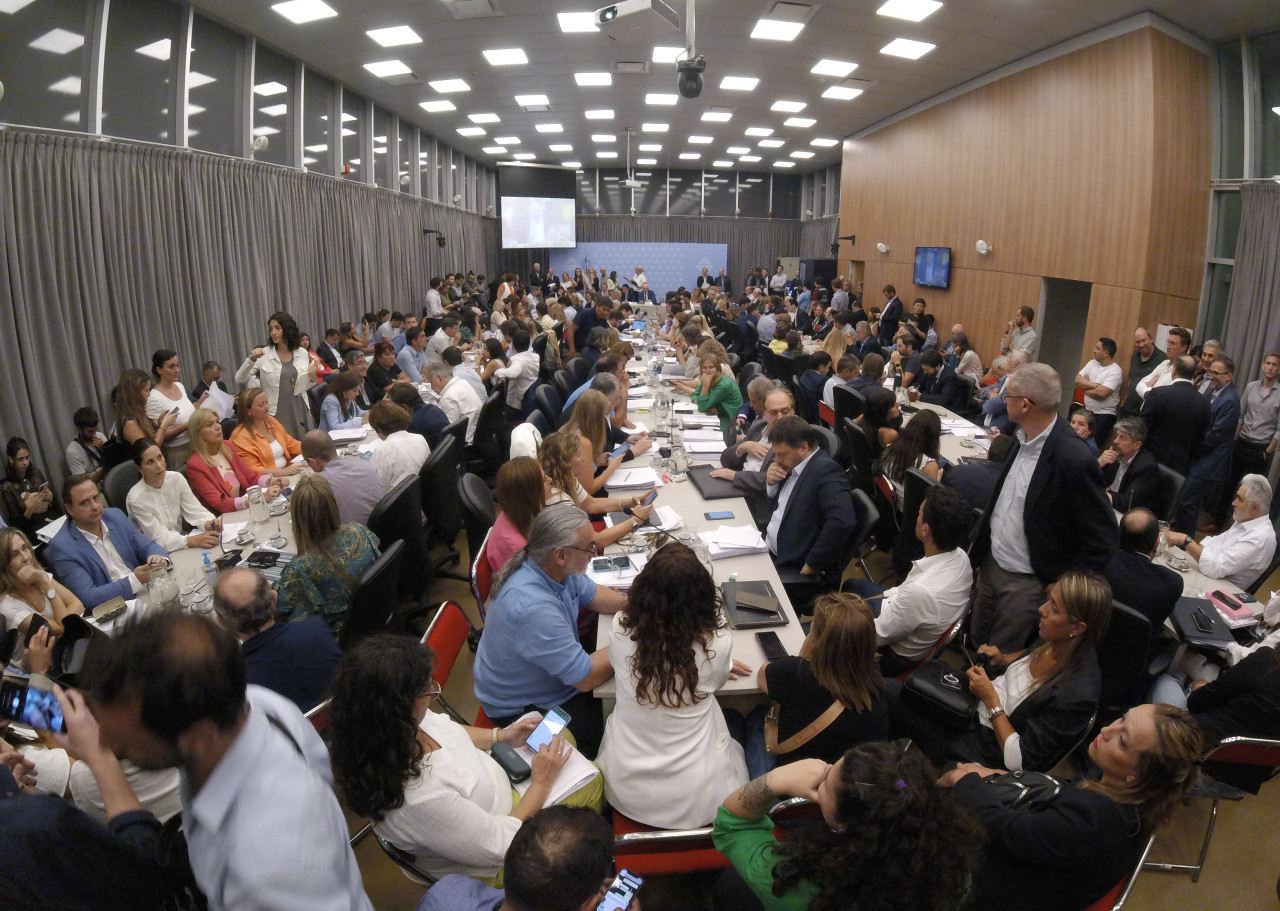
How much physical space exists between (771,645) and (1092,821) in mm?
1112

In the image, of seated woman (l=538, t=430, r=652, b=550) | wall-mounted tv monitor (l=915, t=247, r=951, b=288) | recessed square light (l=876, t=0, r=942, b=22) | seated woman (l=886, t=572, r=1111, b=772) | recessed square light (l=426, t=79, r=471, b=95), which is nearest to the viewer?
seated woman (l=886, t=572, r=1111, b=772)

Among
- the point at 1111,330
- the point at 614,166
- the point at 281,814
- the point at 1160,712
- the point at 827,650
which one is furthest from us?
the point at 614,166

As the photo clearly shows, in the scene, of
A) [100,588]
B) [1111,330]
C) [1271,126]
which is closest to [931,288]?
[1111,330]

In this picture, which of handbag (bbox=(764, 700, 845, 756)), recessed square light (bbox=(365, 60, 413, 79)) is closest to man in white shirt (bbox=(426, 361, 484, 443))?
handbag (bbox=(764, 700, 845, 756))

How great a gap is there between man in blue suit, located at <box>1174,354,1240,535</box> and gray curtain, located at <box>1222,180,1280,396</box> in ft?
5.14

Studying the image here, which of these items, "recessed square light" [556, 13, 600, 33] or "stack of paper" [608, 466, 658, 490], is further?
"recessed square light" [556, 13, 600, 33]

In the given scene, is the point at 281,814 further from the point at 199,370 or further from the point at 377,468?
the point at 199,370

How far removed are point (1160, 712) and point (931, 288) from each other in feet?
37.0

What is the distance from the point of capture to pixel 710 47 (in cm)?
849

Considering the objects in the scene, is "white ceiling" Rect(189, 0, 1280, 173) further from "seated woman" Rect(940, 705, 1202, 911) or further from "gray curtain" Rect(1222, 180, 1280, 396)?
"seated woman" Rect(940, 705, 1202, 911)

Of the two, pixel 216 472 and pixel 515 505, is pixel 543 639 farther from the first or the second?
pixel 216 472

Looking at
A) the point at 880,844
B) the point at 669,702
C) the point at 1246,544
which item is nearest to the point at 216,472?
the point at 669,702

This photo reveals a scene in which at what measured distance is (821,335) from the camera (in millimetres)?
11859

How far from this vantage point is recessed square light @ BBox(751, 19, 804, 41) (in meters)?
7.54
